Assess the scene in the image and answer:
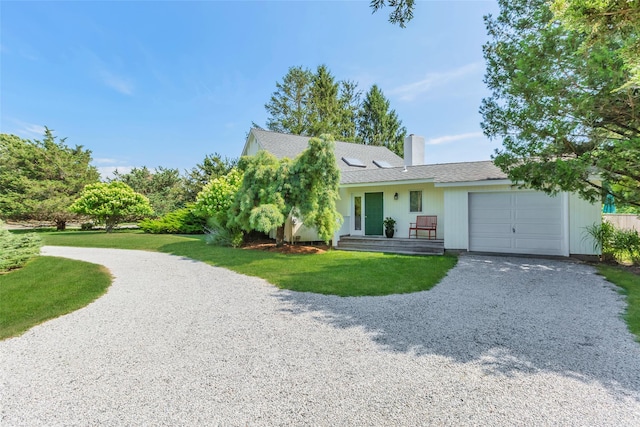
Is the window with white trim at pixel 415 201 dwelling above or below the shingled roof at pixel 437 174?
below

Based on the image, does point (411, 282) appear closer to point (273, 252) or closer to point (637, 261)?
point (273, 252)

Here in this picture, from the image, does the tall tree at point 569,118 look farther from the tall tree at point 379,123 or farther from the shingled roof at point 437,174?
the tall tree at point 379,123

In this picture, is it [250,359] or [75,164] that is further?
[75,164]

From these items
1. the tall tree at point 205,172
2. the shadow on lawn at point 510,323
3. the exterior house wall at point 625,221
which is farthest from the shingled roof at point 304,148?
the shadow on lawn at point 510,323

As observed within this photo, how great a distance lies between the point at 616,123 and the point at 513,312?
5.40 meters

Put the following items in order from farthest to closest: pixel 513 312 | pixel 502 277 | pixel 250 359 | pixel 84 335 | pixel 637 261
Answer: pixel 637 261 < pixel 502 277 < pixel 513 312 < pixel 84 335 < pixel 250 359

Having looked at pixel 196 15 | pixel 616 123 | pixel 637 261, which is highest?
pixel 196 15

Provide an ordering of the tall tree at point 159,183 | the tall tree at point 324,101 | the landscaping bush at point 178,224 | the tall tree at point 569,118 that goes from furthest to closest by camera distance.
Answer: the tall tree at point 324,101 < the tall tree at point 159,183 < the landscaping bush at point 178,224 < the tall tree at point 569,118

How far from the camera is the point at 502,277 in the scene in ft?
23.5

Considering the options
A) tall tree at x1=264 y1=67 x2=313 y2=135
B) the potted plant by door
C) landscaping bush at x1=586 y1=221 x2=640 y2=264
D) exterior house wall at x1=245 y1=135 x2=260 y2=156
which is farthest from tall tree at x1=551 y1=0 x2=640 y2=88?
tall tree at x1=264 y1=67 x2=313 y2=135

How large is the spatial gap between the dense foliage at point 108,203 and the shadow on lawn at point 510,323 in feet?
53.0

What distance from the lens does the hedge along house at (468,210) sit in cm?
931

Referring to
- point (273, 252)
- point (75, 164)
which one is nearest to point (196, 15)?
point (273, 252)

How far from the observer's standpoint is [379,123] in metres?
35.2
